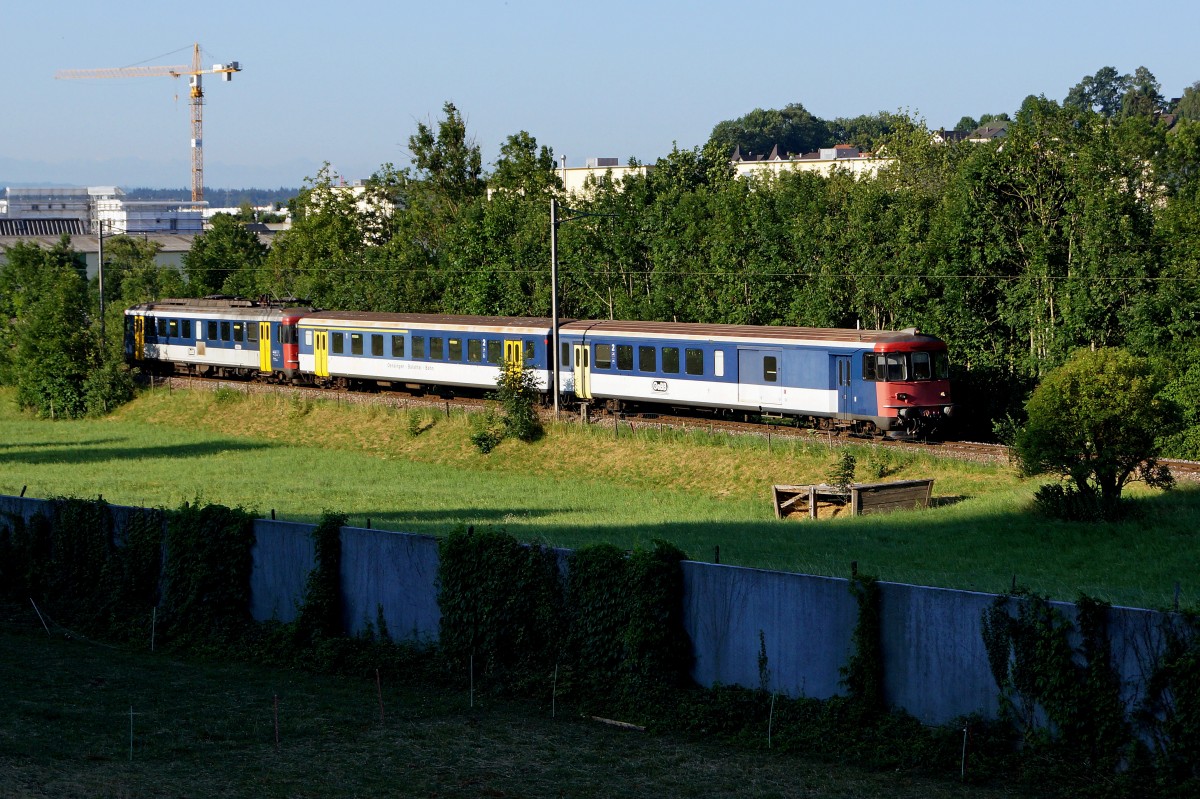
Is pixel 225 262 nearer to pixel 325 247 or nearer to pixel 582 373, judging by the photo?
pixel 325 247

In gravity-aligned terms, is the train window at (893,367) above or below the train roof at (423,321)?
below

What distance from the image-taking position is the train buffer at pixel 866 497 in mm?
31594

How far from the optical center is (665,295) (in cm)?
5350

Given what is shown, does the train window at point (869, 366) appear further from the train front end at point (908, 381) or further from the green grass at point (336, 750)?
the green grass at point (336, 750)

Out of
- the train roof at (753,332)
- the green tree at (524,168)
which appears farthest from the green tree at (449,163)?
the train roof at (753,332)

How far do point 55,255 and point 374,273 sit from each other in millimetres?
41486

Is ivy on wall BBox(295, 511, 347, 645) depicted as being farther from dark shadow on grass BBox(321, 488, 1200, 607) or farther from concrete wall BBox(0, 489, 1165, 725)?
dark shadow on grass BBox(321, 488, 1200, 607)

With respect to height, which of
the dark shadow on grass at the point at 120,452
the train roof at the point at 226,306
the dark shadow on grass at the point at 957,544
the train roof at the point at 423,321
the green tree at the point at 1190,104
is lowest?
the dark shadow on grass at the point at 957,544

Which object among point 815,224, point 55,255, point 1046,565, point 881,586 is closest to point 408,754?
point 881,586

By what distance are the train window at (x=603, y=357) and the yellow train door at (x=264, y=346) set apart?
18857 millimetres

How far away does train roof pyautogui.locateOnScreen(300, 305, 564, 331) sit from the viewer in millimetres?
46312

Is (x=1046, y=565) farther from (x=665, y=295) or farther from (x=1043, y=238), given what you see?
(x=665, y=295)

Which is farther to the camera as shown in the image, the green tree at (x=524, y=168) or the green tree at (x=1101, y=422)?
the green tree at (x=524, y=168)

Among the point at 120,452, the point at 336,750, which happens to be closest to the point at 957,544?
the point at 336,750
